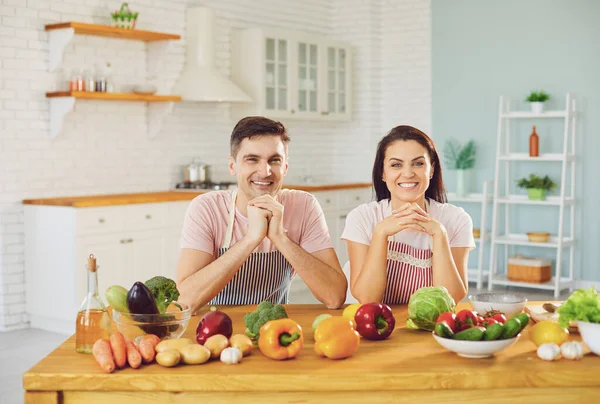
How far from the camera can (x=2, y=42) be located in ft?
19.6

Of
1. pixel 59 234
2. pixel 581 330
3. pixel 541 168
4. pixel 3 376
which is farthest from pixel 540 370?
pixel 541 168

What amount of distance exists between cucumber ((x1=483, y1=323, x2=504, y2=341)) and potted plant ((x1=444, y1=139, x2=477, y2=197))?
20.2 ft

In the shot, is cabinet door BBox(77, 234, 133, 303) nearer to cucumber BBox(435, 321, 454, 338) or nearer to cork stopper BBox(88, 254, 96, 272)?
cork stopper BBox(88, 254, 96, 272)

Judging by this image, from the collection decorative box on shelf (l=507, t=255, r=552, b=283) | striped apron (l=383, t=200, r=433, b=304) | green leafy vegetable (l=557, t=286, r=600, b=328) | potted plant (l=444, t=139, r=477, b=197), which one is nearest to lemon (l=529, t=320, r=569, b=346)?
green leafy vegetable (l=557, t=286, r=600, b=328)

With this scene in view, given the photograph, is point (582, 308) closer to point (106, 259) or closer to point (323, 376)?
point (323, 376)

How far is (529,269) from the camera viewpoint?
7.51 metres

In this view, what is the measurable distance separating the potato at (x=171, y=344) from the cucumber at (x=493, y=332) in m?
0.74

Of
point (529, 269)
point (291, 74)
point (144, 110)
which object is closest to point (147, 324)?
point (144, 110)

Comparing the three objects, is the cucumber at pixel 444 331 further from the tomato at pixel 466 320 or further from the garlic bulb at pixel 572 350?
the garlic bulb at pixel 572 350

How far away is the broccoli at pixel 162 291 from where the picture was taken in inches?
88.7

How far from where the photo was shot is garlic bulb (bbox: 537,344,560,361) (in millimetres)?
2007

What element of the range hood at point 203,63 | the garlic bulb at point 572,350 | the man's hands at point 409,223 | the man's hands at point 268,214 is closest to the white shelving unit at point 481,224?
the range hood at point 203,63

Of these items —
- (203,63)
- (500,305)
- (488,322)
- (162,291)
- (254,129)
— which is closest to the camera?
(488,322)

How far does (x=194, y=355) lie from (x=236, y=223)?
3.74ft
